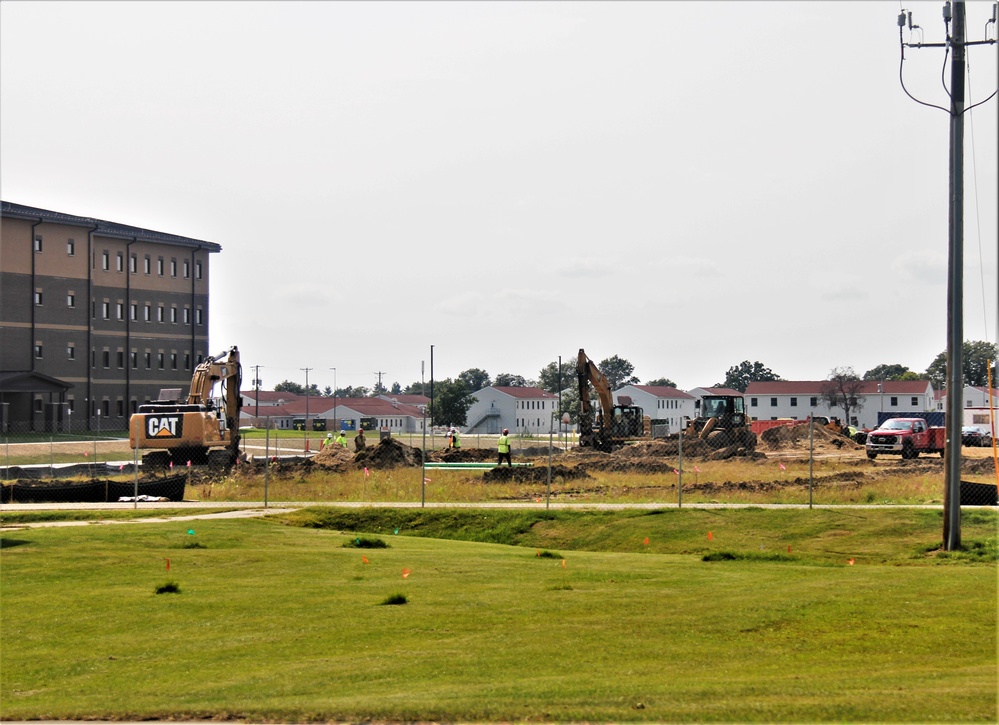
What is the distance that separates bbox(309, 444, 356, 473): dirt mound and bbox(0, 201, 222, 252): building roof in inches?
1536

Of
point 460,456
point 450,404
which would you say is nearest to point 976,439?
point 460,456

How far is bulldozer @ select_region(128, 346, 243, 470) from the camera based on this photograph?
47.1m

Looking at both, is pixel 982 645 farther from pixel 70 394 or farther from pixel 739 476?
pixel 70 394

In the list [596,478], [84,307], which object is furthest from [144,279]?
[596,478]

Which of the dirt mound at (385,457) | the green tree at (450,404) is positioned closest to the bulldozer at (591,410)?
the dirt mound at (385,457)

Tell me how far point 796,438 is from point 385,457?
31323mm

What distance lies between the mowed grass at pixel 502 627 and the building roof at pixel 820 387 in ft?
Answer: 393

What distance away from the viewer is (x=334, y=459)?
51.0 metres

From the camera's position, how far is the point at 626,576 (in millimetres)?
18297

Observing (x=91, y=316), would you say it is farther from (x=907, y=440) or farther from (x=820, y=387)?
(x=820, y=387)

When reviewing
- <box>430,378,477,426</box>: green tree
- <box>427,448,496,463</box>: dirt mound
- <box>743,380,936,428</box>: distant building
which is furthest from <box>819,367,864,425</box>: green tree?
<box>427,448,496,463</box>: dirt mound

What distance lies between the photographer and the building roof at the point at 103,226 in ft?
274

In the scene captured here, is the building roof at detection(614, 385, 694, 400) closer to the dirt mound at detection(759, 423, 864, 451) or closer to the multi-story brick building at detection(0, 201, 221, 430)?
the multi-story brick building at detection(0, 201, 221, 430)

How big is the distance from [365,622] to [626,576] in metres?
5.49
